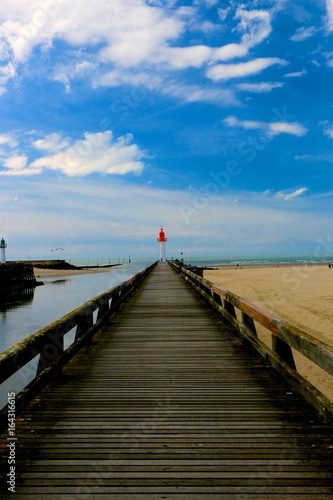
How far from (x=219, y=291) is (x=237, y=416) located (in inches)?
192

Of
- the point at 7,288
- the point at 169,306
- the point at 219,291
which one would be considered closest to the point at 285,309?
the point at 169,306

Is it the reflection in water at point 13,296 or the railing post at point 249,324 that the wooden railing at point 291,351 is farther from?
the reflection in water at point 13,296

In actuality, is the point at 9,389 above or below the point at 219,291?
below

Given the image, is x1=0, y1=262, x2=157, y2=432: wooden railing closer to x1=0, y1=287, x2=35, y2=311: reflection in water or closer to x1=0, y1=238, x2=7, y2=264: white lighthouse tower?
x1=0, y1=287, x2=35, y2=311: reflection in water

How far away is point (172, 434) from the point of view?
10.2 ft

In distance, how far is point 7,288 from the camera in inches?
1245

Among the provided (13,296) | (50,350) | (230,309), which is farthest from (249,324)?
(13,296)

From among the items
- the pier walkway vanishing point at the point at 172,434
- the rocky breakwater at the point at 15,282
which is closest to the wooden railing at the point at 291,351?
the pier walkway vanishing point at the point at 172,434

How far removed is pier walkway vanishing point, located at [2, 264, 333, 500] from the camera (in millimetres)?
2447

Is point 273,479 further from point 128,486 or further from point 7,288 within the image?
point 7,288

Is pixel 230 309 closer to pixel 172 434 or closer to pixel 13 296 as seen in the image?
pixel 172 434

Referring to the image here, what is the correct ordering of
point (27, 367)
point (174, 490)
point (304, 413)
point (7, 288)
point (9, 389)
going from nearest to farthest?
point (174, 490) → point (304, 413) → point (9, 389) → point (27, 367) → point (7, 288)

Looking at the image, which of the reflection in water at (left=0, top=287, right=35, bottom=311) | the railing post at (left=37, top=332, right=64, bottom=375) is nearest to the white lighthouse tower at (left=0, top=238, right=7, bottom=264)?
the reflection in water at (left=0, top=287, right=35, bottom=311)

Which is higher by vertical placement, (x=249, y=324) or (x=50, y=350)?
(x=50, y=350)
